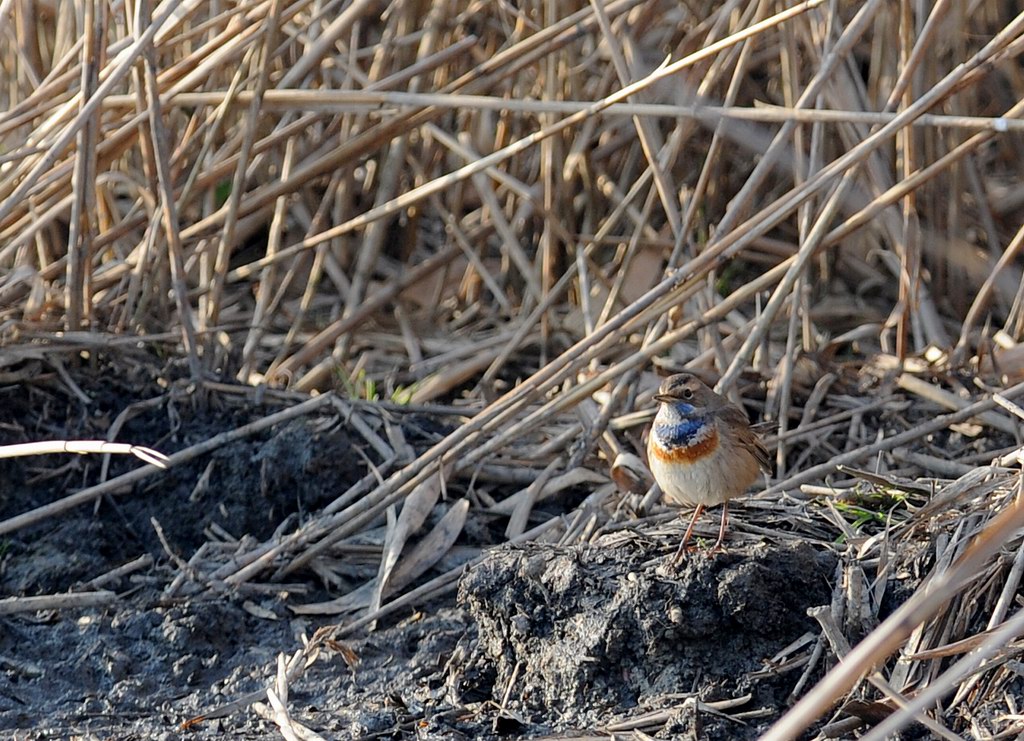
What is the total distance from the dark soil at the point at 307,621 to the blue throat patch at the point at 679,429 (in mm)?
338

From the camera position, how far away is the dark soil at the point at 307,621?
11.9ft

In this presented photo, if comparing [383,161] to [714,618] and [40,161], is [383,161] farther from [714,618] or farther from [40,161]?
[714,618]

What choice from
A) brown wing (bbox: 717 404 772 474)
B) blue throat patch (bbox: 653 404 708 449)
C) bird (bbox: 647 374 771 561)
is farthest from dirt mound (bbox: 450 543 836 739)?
brown wing (bbox: 717 404 772 474)

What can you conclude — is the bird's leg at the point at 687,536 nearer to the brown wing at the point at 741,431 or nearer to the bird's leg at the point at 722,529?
the bird's leg at the point at 722,529

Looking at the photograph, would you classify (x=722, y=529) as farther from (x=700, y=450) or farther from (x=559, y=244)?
(x=559, y=244)

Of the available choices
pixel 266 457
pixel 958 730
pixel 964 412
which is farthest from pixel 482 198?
pixel 958 730

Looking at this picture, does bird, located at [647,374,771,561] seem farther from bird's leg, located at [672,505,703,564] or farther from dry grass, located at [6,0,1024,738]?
dry grass, located at [6,0,1024,738]

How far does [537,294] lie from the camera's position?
668 cm

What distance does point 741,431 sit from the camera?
4.23 meters

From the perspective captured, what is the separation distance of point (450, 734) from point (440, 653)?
0.55m

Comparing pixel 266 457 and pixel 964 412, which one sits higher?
pixel 266 457

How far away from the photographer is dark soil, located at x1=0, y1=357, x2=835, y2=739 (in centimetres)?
363

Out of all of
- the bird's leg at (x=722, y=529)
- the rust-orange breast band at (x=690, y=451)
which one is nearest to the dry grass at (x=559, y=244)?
the bird's leg at (x=722, y=529)

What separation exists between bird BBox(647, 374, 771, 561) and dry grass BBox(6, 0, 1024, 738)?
186 mm
